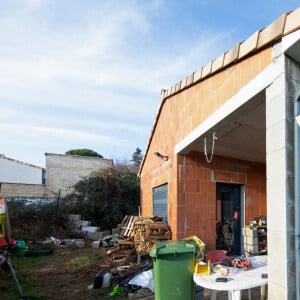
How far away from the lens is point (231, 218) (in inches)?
380

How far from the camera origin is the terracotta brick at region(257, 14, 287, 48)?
4.02m

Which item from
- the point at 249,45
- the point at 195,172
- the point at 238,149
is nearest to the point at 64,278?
the point at 195,172

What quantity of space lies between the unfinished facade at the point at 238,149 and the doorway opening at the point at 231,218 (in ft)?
0.09

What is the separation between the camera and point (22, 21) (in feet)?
20.6

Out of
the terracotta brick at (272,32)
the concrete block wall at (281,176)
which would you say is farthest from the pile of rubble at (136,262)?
the terracotta brick at (272,32)

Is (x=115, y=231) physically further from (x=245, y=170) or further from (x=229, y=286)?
(x=229, y=286)

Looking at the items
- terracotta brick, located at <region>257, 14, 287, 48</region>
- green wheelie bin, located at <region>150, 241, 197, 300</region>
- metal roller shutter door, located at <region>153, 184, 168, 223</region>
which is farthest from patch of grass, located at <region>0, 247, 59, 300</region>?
terracotta brick, located at <region>257, 14, 287, 48</region>

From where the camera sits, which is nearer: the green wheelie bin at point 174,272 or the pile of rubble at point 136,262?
the green wheelie bin at point 174,272

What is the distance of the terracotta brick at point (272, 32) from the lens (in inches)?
158

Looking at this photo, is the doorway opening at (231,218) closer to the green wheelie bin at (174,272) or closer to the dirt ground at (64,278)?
the dirt ground at (64,278)

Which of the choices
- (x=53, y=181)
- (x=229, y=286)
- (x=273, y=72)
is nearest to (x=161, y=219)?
(x=229, y=286)

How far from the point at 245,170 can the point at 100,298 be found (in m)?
5.15

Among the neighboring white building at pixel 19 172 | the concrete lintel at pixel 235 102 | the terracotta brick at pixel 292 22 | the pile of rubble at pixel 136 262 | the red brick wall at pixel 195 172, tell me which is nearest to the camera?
the terracotta brick at pixel 292 22

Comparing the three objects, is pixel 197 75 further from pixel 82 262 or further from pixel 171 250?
pixel 82 262
